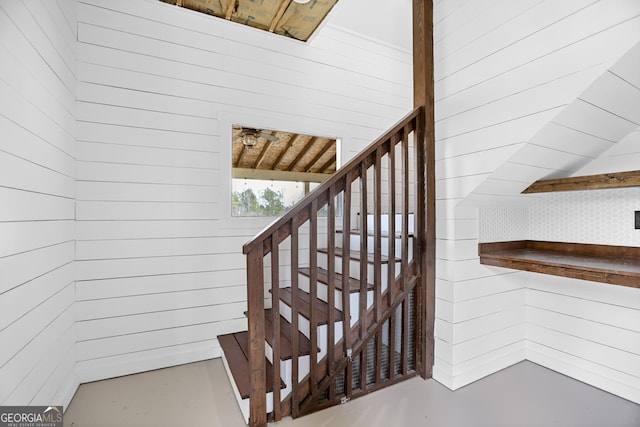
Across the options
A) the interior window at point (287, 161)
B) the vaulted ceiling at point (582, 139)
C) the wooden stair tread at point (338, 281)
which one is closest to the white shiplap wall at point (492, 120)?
the vaulted ceiling at point (582, 139)

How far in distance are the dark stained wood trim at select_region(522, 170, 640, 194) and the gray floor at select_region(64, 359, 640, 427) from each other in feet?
4.38

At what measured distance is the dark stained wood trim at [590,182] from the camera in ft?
5.62

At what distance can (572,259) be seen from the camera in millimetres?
1952

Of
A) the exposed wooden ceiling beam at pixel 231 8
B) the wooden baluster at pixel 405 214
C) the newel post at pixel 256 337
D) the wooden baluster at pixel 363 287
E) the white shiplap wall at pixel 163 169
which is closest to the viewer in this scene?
the newel post at pixel 256 337

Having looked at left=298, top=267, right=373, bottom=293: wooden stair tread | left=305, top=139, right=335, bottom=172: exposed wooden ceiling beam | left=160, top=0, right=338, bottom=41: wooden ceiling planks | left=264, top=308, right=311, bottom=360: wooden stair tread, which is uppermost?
left=160, top=0, right=338, bottom=41: wooden ceiling planks

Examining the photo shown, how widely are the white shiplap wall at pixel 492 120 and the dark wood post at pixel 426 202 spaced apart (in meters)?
0.05

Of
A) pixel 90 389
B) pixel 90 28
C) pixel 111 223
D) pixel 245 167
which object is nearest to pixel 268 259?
pixel 111 223

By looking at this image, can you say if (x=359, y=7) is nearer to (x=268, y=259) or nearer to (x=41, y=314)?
(x=268, y=259)

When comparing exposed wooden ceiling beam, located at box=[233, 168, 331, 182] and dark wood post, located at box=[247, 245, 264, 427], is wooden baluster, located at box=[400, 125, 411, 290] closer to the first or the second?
dark wood post, located at box=[247, 245, 264, 427]

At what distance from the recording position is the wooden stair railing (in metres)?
1.70

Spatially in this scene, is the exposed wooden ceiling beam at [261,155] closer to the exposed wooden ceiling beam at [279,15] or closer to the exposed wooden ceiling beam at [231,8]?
the exposed wooden ceiling beam at [279,15]

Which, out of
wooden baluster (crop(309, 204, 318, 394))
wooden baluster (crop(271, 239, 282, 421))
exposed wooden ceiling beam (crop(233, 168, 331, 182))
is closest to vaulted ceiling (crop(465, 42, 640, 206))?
wooden baluster (crop(309, 204, 318, 394))

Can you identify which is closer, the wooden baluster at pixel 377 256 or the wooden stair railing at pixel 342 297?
the wooden stair railing at pixel 342 297

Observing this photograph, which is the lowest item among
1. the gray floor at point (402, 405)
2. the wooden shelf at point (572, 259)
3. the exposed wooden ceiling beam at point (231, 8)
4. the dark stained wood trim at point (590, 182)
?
the gray floor at point (402, 405)
